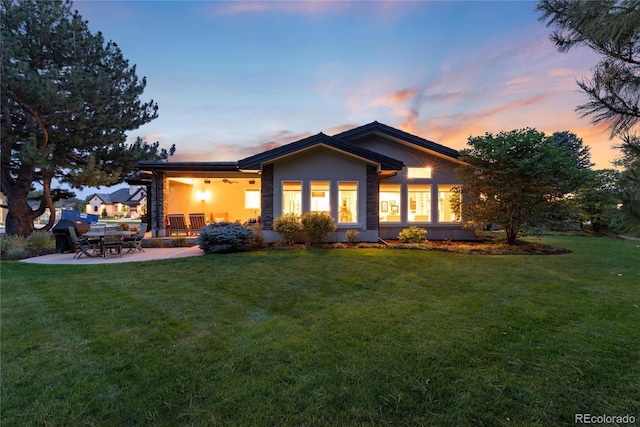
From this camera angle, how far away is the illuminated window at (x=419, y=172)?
1332 cm

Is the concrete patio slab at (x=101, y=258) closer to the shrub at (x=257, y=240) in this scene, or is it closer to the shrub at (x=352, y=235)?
the shrub at (x=257, y=240)

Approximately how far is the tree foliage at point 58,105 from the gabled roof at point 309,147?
31.7 feet

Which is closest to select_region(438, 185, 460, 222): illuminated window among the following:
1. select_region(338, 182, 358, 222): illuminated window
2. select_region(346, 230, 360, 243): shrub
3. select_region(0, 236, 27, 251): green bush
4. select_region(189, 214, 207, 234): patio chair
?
select_region(338, 182, 358, 222): illuminated window

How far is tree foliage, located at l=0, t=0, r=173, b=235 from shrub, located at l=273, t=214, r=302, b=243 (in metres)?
11.2

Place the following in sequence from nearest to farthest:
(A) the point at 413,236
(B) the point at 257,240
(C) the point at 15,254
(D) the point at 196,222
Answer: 1. (C) the point at 15,254
2. (B) the point at 257,240
3. (A) the point at 413,236
4. (D) the point at 196,222

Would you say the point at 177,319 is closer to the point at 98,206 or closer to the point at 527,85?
the point at 527,85

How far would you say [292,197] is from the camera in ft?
37.1

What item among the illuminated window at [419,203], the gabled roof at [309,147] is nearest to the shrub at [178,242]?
the gabled roof at [309,147]

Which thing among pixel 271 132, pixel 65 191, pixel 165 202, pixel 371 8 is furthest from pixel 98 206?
pixel 371 8

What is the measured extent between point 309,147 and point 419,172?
19.4 ft

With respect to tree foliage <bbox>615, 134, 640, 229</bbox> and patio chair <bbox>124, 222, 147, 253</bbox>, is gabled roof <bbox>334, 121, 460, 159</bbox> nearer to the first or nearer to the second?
patio chair <bbox>124, 222, 147, 253</bbox>

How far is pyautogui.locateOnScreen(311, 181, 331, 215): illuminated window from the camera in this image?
1129 cm

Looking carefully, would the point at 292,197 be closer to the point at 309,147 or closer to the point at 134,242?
the point at 309,147

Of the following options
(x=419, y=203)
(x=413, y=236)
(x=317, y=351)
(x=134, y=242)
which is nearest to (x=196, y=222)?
(x=134, y=242)
